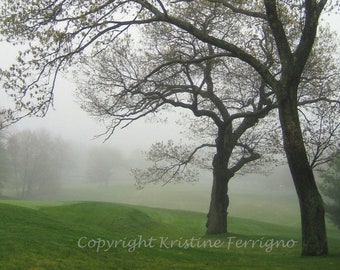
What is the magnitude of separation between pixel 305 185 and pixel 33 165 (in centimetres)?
6992

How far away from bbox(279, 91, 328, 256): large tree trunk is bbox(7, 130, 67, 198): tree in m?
65.3

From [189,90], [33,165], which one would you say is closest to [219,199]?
[189,90]

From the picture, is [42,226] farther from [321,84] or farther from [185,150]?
[321,84]

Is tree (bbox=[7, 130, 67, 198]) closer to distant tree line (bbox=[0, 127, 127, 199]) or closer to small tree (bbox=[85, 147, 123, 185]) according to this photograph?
distant tree line (bbox=[0, 127, 127, 199])

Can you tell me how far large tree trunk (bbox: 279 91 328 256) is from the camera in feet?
39.3

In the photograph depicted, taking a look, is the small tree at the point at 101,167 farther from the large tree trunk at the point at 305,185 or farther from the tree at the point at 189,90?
the large tree trunk at the point at 305,185

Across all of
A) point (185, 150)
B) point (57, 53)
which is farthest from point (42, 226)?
point (185, 150)

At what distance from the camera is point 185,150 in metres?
24.5

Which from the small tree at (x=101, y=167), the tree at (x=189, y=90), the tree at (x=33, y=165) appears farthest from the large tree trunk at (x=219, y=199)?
the small tree at (x=101, y=167)

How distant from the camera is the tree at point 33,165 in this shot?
7288cm

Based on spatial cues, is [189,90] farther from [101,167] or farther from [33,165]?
[101,167]

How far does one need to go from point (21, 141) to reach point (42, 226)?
74496 mm

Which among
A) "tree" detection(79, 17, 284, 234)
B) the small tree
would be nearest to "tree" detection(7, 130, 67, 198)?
the small tree

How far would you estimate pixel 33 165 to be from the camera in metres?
74.4
